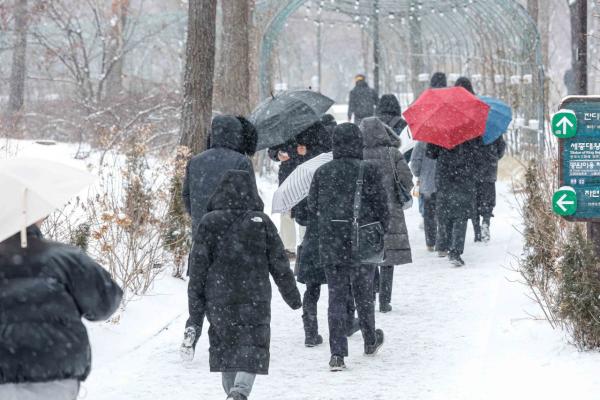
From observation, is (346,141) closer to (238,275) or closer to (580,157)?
(580,157)

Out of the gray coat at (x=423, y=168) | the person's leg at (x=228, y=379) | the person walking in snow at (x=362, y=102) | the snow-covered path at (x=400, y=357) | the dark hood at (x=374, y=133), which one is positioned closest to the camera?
the person's leg at (x=228, y=379)

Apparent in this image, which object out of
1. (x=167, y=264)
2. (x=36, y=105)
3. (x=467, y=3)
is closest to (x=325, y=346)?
(x=167, y=264)

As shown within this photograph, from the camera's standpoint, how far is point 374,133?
9969 mm

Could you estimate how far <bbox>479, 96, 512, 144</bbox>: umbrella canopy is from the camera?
1311 centimetres

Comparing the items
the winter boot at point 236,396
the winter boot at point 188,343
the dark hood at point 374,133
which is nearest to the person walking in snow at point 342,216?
the winter boot at point 188,343

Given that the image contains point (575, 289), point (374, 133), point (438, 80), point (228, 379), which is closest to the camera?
point (228, 379)

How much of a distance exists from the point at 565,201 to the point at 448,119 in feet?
14.4

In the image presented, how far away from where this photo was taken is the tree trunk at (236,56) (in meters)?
17.0

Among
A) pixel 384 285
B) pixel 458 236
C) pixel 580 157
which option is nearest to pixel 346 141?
pixel 580 157

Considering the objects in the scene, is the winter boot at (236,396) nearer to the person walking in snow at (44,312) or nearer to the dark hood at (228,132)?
the person walking in snow at (44,312)

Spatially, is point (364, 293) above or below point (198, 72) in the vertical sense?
below

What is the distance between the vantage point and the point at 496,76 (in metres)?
24.2

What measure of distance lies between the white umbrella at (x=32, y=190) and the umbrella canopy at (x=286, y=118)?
637 cm

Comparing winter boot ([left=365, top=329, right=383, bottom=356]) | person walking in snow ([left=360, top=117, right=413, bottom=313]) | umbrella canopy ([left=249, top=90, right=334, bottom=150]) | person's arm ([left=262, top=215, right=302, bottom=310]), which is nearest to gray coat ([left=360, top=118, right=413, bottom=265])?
person walking in snow ([left=360, top=117, right=413, bottom=313])
